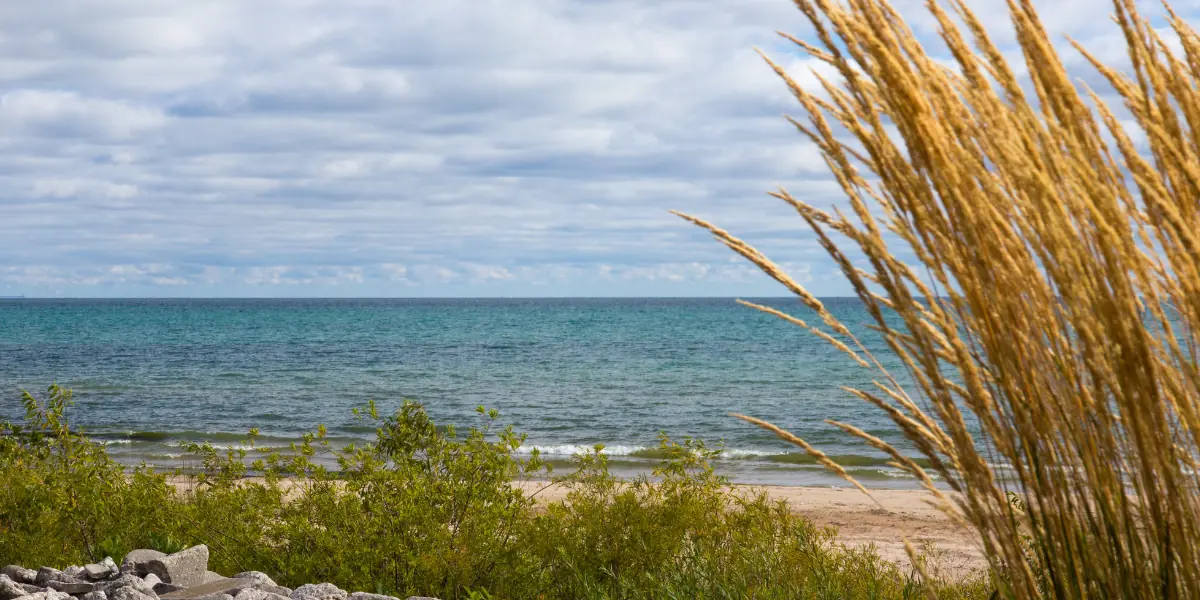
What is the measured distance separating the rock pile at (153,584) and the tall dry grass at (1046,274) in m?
3.60

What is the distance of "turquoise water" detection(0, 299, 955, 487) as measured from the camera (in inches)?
695

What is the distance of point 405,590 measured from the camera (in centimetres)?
550

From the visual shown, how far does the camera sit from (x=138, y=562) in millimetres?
5250

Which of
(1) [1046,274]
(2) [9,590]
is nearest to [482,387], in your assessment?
(2) [9,590]

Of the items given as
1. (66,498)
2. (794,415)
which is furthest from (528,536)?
(794,415)

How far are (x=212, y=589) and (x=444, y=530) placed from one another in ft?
3.97

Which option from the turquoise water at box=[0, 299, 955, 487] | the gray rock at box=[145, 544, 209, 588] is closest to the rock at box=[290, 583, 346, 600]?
the gray rock at box=[145, 544, 209, 588]

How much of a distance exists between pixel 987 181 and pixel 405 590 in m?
4.62

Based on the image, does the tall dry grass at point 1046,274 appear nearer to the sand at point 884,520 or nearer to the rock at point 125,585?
the rock at point 125,585

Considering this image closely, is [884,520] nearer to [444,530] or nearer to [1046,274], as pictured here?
[444,530]

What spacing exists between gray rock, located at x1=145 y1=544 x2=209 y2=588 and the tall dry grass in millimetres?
4378

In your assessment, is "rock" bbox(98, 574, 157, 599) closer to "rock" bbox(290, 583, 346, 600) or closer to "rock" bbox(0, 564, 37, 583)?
"rock" bbox(0, 564, 37, 583)

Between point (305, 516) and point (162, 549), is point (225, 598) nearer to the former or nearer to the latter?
point (305, 516)

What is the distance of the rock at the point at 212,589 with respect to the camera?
472 centimetres
